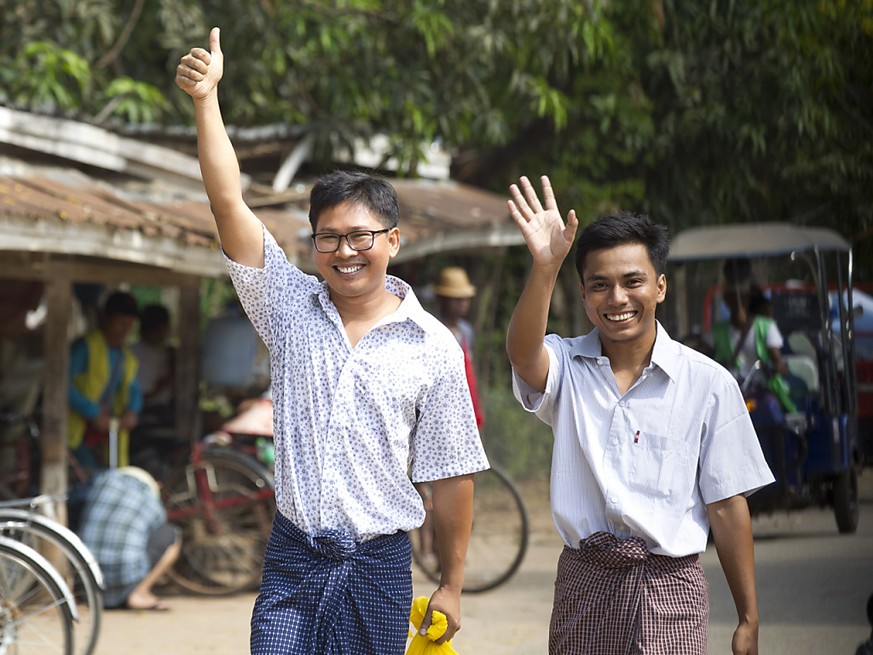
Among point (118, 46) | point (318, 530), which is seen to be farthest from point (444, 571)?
point (118, 46)

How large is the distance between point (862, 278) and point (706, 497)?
93.4 inches

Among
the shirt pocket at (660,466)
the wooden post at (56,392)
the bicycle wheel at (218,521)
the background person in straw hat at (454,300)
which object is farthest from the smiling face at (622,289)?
the bicycle wheel at (218,521)

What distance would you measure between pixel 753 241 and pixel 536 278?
8.80 ft

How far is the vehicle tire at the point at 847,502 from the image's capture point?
16.0 feet

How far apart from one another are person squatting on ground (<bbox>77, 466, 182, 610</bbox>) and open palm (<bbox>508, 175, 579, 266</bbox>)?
4403 millimetres

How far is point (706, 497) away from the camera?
9.29 ft

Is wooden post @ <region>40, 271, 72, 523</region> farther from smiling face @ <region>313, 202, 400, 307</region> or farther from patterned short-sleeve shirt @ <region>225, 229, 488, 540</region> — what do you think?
smiling face @ <region>313, 202, 400, 307</region>

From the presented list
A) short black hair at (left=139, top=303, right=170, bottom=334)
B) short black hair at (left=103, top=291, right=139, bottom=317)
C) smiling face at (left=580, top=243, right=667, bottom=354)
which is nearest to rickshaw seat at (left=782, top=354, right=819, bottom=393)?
smiling face at (left=580, top=243, right=667, bottom=354)

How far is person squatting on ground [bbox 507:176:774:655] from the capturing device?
2.78 m

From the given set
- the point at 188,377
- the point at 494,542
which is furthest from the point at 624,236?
the point at 188,377

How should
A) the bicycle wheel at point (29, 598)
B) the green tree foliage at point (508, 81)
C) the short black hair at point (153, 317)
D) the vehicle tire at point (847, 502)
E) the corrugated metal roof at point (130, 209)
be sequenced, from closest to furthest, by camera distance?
the bicycle wheel at point (29, 598), the vehicle tire at point (847, 502), the corrugated metal roof at point (130, 209), the green tree foliage at point (508, 81), the short black hair at point (153, 317)

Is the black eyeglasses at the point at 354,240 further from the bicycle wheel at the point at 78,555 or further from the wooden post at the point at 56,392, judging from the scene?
the wooden post at the point at 56,392

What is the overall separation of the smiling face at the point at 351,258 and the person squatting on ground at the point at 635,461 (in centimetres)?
34

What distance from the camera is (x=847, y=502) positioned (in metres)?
4.89
